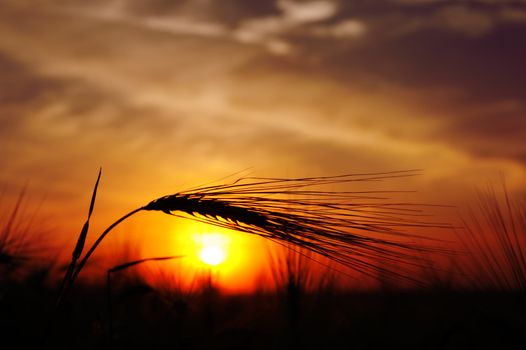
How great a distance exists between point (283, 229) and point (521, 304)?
942 millimetres

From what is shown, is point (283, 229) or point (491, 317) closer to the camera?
point (283, 229)

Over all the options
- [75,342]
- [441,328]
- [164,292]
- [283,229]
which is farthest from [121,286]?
[283,229]

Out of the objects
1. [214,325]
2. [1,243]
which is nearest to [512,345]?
[214,325]

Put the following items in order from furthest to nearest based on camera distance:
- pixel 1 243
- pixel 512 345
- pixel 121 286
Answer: pixel 121 286 < pixel 1 243 < pixel 512 345

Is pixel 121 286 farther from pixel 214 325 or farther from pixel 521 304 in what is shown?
pixel 521 304

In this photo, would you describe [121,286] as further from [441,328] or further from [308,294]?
[441,328]

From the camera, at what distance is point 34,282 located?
290 cm

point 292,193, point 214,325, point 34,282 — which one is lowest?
point 214,325

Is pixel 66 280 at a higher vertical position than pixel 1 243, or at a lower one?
lower

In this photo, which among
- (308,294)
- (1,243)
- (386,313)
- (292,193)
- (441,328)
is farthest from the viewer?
(386,313)

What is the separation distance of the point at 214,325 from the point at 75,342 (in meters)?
0.88

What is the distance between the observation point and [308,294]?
2770mm

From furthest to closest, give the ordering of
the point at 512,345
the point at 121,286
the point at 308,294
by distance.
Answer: the point at 121,286 → the point at 308,294 → the point at 512,345

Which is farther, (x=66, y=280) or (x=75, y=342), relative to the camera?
(x=75, y=342)
